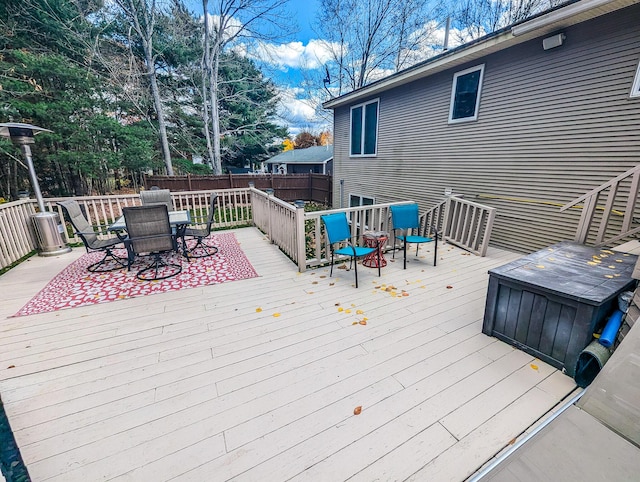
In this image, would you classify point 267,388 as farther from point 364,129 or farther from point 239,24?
point 239,24

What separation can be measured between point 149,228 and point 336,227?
2694mm

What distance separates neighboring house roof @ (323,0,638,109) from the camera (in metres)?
3.61

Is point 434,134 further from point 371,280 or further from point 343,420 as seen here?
point 343,420

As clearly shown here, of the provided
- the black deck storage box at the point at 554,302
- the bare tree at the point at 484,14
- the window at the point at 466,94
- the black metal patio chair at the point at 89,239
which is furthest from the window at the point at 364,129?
the bare tree at the point at 484,14

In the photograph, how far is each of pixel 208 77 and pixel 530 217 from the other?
14488 mm

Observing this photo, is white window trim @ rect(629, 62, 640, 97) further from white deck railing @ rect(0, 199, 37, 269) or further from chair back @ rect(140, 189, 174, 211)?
white deck railing @ rect(0, 199, 37, 269)

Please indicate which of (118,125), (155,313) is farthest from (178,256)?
(118,125)

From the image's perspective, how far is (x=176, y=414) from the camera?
1.82 m

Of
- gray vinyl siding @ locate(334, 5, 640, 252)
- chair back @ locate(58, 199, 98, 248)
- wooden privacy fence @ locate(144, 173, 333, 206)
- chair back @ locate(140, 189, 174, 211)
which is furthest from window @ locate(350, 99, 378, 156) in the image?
chair back @ locate(58, 199, 98, 248)

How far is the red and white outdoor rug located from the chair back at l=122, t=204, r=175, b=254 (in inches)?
19.9

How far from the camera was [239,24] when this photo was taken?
39.3 feet

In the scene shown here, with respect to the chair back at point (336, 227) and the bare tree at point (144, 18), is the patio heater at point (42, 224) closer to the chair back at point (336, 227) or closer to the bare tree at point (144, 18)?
the chair back at point (336, 227)

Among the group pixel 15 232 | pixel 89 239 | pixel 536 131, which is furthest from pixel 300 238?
pixel 15 232

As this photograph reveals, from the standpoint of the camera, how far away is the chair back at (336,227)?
379cm
